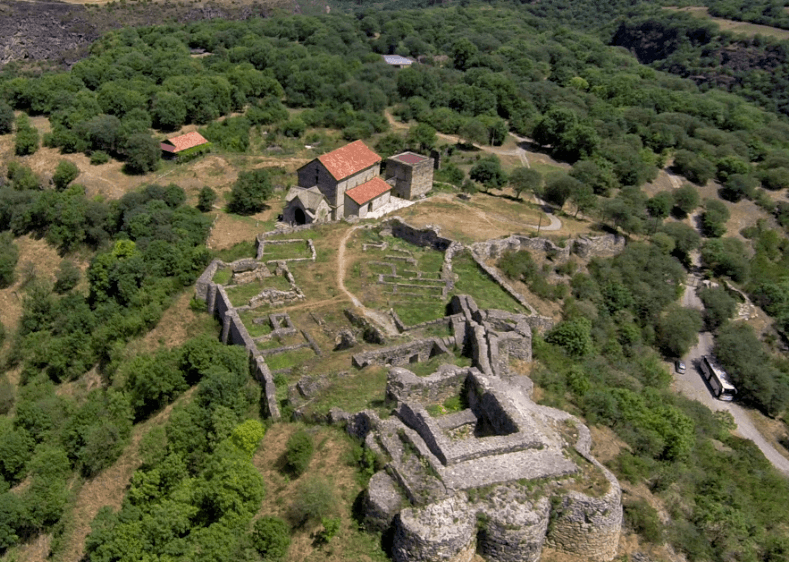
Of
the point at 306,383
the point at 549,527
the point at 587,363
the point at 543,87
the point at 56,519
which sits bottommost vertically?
the point at 543,87

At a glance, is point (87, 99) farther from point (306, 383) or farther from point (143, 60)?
point (306, 383)

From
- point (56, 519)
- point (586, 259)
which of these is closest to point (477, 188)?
point (586, 259)

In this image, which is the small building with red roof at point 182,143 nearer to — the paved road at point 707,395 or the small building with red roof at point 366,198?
the small building with red roof at point 366,198

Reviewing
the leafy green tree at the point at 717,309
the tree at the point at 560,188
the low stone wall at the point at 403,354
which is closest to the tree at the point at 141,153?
the tree at the point at 560,188

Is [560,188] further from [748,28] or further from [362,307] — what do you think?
[748,28]

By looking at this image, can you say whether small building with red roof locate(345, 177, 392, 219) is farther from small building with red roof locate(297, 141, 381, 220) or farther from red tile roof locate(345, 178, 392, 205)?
small building with red roof locate(297, 141, 381, 220)
